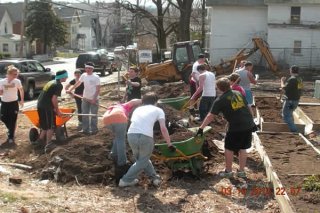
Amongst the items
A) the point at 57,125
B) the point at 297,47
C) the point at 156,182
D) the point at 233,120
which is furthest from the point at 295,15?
the point at 156,182

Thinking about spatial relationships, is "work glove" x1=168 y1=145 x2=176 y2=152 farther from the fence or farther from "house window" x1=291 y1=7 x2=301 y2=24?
"house window" x1=291 y1=7 x2=301 y2=24

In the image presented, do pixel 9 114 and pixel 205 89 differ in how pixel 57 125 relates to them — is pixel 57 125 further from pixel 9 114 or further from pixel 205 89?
pixel 205 89

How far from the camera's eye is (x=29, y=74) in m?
21.2

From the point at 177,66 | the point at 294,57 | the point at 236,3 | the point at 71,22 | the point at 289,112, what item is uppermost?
the point at 71,22

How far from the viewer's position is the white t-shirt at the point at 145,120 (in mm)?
7363

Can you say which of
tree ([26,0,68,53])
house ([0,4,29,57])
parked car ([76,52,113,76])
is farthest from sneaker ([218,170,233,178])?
house ([0,4,29,57])

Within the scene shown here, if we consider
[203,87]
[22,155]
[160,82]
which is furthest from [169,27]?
[22,155]

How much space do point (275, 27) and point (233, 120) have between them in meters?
28.5

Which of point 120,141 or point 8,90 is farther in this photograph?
point 8,90

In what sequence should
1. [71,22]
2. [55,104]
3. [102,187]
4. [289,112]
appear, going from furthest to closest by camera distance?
[71,22] → [289,112] → [55,104] → [102,187]

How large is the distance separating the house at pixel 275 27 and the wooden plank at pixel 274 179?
85.6 ft

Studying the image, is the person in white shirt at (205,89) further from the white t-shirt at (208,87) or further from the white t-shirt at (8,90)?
the white t-shirt at (8,90)

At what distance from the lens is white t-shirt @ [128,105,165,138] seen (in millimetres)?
7363

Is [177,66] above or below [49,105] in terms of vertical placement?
above
